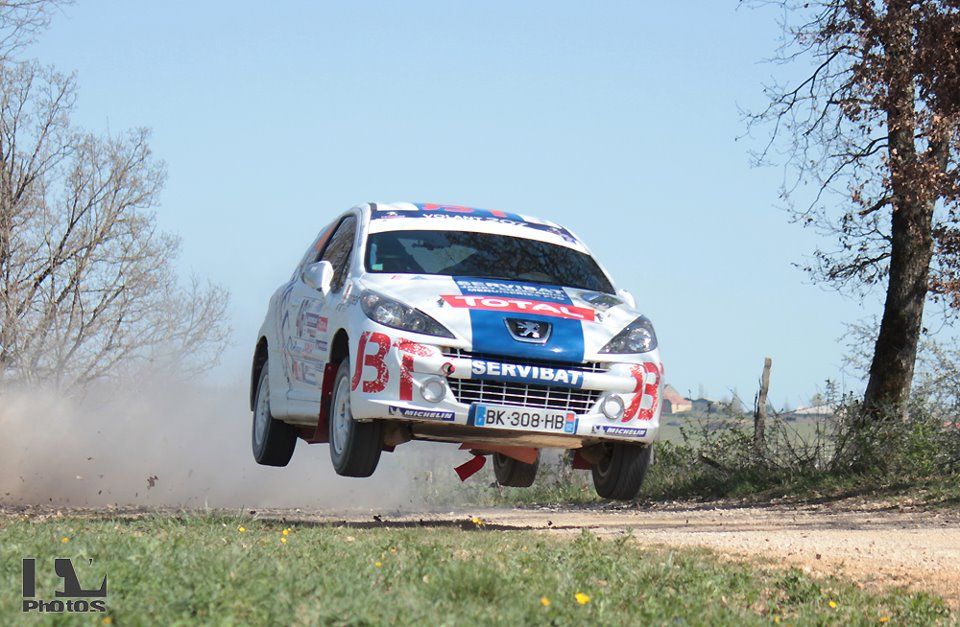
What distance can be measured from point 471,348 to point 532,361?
1.46 feet

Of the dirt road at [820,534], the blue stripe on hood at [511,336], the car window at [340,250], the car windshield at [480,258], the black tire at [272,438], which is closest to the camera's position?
the dirt road at [820,534]

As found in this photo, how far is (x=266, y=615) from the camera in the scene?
197 inches

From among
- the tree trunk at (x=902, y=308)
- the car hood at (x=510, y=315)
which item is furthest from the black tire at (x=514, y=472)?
the tree trunk at (x=902, y=308)

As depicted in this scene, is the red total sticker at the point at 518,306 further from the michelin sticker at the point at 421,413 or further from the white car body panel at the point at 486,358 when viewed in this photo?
the michelin sticker at the point at 421,413

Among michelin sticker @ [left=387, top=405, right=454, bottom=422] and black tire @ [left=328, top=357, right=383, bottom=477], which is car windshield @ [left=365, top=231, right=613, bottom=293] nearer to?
black tire @ [left=328, top=357, right=383, bottom=477]

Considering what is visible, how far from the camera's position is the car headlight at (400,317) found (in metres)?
9.06

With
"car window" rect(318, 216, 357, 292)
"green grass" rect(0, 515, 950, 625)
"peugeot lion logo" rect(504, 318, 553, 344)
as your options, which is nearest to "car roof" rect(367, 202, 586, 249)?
"car window" rect(318, 216, 357, 292)

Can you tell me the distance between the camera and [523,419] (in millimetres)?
9125

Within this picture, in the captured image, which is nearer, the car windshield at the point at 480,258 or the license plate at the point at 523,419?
the license plate at the point at 523,419

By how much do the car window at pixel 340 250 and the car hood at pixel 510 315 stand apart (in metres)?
0.65

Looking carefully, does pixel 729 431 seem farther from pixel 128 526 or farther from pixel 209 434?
pixel 128 526

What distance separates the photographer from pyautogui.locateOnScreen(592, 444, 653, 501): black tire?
392 inches

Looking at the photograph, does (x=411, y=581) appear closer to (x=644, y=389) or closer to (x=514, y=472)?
(x=644, y=389)

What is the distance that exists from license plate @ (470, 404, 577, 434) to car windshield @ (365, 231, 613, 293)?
Answer: 1.32 meters
